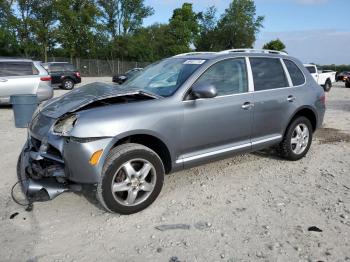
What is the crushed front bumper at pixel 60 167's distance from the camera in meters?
3.69

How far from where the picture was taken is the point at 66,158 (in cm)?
370

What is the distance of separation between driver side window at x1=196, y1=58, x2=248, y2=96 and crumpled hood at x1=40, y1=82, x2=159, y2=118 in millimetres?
803

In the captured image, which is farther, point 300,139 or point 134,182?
point 300,139

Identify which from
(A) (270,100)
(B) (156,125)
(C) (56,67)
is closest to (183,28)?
(C) (56,67)

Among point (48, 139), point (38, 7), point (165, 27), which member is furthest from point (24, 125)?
point (165, 27)

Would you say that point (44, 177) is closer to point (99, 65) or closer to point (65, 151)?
point (65, 151)

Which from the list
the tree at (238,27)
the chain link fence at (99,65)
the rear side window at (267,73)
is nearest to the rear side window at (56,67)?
the rear side window at (267,73)

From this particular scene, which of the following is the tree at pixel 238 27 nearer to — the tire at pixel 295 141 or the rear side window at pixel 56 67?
the rear side window at pixel 56 67

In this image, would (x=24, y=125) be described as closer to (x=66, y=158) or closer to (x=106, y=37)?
(x=66, y=158)

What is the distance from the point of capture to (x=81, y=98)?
4.18 metres

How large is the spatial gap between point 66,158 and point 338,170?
13.3 feet

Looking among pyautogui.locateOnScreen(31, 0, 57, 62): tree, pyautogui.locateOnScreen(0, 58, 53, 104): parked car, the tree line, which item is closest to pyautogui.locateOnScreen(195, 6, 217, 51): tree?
the tree line

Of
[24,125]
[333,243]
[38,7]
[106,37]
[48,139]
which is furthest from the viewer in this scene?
[106,37]

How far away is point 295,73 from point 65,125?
3746 millimetres
